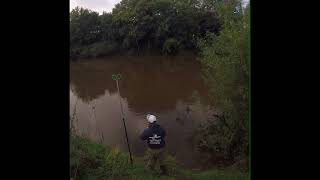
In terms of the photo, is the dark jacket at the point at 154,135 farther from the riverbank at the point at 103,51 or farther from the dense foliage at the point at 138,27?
the riverbank at the point at 103,51

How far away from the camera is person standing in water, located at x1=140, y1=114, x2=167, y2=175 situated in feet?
21.2

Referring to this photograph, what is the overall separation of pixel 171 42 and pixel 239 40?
925 inches

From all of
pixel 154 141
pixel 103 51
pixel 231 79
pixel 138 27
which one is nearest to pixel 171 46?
→ pixel 138 27

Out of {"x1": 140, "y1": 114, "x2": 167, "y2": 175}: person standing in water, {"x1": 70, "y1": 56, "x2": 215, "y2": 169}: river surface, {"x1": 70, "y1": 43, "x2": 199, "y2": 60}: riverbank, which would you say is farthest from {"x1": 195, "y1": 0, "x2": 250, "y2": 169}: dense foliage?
{"x1": 70, "y1": 43, "x2": 199, "y2": 60}: riverbank

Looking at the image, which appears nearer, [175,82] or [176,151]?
[176,151]

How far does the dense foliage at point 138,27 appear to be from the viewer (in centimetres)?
3095

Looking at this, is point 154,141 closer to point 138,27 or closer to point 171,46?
point 171,46

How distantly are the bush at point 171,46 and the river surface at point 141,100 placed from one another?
0.82 meters

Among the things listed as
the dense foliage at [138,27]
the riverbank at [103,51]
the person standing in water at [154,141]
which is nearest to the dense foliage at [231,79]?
the person standing in water at [154,141]

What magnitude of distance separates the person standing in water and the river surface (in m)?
2.53
